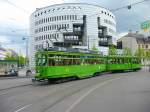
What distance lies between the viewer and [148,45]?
139 meters

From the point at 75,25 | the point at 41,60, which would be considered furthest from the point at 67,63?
the point at 75,25

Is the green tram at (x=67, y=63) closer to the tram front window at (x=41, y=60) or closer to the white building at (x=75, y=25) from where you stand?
the tram front window at (x=41, y=60)

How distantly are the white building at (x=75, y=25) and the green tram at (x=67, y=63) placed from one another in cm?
5693

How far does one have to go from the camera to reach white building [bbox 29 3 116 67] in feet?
323

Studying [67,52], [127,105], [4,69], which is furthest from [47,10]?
[127,105]

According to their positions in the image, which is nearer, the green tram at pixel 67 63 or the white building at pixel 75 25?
the green tram at pixel 67 63

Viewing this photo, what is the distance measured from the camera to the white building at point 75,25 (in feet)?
323

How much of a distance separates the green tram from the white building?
187 feet

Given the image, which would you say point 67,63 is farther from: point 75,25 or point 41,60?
point 75,25

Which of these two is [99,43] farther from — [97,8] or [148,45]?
[148,45]

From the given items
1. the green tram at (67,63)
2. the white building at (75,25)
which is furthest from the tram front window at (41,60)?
the white building at (75,25)

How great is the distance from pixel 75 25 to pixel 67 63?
73485 mm

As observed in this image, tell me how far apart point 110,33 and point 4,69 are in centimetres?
6653

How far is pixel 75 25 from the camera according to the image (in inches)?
3979
